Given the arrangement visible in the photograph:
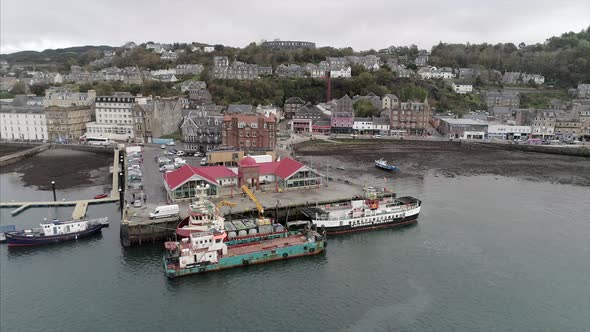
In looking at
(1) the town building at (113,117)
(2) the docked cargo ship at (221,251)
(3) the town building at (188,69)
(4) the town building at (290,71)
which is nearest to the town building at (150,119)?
(1) the town building at (113,117)

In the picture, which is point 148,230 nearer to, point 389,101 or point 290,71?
point 389,101

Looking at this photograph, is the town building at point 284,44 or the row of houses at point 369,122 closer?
the row of houses at point 369,122

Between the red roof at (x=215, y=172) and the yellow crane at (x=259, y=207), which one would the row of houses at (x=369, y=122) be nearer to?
the red roof at (x=215, y=172)

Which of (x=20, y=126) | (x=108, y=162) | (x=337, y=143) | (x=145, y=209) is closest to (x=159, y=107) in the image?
(x=108, y=162)

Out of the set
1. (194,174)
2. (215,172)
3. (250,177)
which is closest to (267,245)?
(194,174)

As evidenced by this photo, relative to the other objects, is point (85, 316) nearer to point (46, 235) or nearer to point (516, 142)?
point (46, 235)

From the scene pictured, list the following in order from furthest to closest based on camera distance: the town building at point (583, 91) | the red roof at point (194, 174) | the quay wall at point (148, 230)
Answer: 1. the town building at point (583, 91)
2. the red roof at point (194, 174)
3. the quay wall at point (148, 230)

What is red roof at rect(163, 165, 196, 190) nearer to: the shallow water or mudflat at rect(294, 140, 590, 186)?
the shallow water
